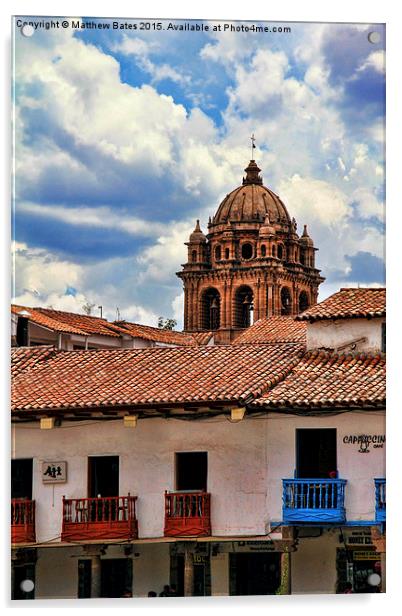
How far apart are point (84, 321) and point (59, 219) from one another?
8562 millimetres

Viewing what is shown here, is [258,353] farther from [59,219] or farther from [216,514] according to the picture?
[59,219]

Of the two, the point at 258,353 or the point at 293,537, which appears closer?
the point at 293,537

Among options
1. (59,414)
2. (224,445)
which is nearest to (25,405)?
(59,414)

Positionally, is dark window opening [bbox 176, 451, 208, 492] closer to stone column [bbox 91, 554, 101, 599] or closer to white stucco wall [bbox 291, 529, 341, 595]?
stone column [bbox 91, 554, 101, 599]

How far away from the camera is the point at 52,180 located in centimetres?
2048

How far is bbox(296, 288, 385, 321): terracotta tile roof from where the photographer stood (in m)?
22.6

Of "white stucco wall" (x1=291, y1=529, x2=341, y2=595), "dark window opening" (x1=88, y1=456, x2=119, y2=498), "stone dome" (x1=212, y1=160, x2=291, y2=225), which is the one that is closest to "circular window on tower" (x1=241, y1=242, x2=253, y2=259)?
"stone dome" (x1=212, y1=160, x2=291, y2=225)

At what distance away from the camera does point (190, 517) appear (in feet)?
74.4

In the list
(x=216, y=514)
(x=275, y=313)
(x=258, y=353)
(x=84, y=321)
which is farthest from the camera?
(x=275, y=313)

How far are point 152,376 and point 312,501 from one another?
3.15m

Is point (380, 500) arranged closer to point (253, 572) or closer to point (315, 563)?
Result: point (315, 563)

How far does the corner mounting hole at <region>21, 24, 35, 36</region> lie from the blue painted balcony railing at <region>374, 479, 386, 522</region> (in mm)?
7189
